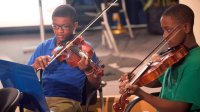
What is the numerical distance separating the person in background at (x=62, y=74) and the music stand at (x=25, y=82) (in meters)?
0.32

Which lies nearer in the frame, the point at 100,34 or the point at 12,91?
the point at 12,91

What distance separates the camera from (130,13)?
609 centimetres

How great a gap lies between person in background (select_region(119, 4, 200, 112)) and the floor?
1760 mm

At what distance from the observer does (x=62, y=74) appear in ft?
7.82

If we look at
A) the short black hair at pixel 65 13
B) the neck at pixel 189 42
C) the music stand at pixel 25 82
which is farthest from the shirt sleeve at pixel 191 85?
the short black hair at pixel 65 13

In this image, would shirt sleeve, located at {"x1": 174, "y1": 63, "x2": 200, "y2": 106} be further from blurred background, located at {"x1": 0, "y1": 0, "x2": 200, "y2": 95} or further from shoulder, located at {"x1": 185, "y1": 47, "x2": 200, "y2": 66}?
blurred background, located at {"x1": 0, "y1": 0, "x2": 200, "y2": 95}

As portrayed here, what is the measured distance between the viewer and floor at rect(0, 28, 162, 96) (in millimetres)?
4246

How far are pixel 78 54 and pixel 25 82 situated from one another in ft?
1.43

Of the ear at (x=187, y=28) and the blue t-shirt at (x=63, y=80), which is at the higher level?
the ear at (x=187, y=28)

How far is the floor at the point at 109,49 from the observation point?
4.25 m

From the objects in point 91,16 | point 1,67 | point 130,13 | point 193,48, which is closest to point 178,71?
point 193,48

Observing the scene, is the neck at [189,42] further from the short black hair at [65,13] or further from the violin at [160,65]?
the short black hair at [65,13]

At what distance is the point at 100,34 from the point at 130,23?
604mm

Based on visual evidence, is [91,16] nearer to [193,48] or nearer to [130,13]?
[130,13]
